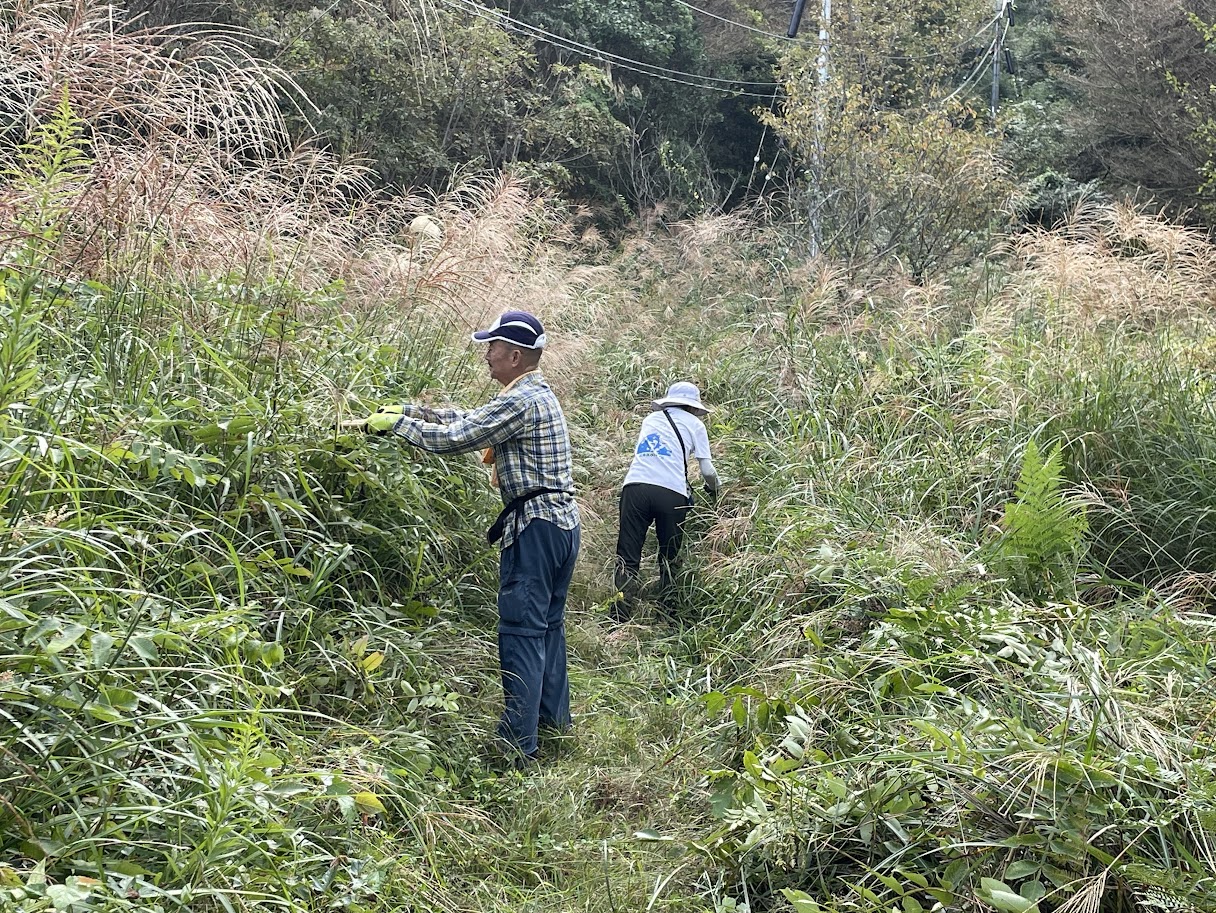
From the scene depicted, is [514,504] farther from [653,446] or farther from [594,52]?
A: [594,52]

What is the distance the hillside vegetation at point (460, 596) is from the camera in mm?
2695

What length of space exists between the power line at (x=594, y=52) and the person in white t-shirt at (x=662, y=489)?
10063mm

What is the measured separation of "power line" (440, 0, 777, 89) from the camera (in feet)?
50.7

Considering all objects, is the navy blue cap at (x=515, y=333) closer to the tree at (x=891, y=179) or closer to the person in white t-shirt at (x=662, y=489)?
the person in white t-shirt at (x=662, y=489)

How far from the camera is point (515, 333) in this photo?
14.3 ft

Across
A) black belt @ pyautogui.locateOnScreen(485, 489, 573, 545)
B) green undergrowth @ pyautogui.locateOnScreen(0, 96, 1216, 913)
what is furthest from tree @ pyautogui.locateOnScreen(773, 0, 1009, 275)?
black belt @ pyautogui.locateOnScreen(485, 489, 573, 545)

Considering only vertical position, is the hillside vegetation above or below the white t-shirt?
above

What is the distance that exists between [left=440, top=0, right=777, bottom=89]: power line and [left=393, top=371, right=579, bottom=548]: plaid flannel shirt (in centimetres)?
1172

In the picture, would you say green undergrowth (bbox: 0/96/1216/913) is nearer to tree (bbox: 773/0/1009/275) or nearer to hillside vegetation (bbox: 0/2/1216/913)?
hillside vegetation (bbox: 0/2/1216/913)

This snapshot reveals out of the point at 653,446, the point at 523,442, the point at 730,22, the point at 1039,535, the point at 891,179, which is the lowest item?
the point at 653,446

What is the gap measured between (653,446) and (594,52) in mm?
15788

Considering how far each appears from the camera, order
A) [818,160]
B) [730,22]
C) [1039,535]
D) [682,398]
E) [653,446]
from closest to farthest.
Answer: [1039,535], [653,446], [682,398], [818,160], [730,22]

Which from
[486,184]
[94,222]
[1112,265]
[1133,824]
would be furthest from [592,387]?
[1133,824]

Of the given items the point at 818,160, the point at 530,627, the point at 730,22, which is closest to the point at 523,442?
the point at 530,627
